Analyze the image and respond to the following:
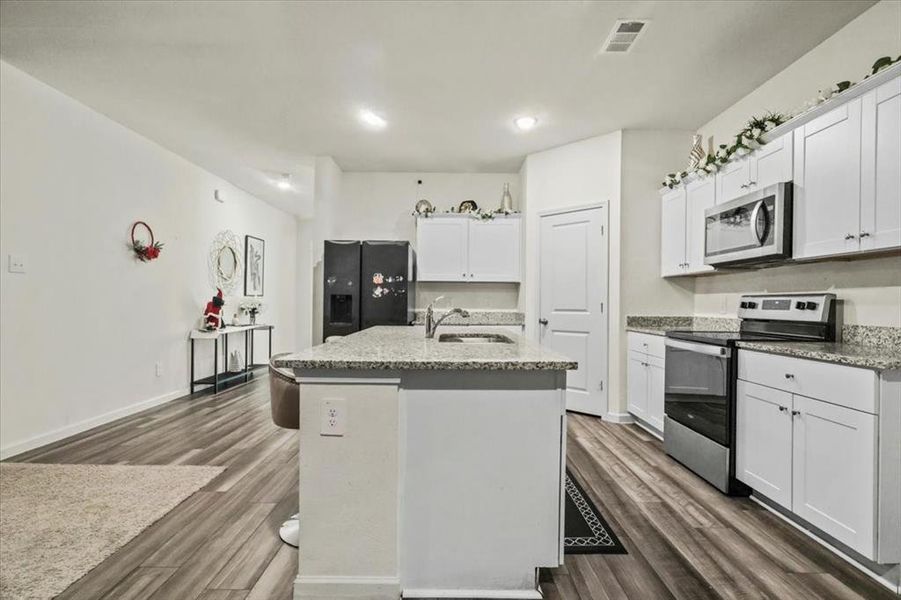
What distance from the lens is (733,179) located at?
305cm

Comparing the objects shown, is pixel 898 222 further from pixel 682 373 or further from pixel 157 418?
pixel 157 418

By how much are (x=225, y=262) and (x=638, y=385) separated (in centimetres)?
527

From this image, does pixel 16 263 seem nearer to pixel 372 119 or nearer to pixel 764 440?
pixel 372 119

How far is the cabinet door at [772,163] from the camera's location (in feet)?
8.39

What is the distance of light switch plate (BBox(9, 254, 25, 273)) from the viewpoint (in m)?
2.97

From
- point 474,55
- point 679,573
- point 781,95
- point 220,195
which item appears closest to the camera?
point 679,573

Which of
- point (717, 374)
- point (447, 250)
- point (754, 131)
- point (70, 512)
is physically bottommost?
point (70, 512)

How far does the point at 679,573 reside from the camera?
5.76ft

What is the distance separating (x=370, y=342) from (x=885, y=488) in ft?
7.31

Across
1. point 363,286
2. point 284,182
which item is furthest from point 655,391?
point 284,182

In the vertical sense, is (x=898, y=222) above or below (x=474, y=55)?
below

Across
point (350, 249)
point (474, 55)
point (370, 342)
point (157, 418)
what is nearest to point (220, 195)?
point (350, 249)

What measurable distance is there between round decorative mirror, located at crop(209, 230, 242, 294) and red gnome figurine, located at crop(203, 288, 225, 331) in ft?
1.28

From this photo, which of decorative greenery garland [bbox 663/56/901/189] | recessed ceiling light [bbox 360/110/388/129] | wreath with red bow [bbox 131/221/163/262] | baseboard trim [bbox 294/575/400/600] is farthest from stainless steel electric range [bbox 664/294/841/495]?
wreath with red bow [bbox 131/221/163/262]
